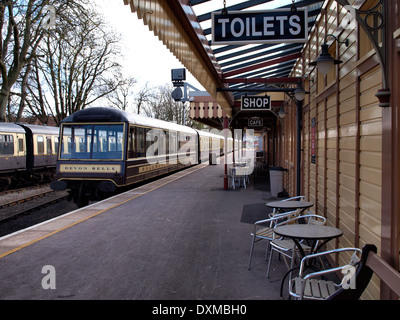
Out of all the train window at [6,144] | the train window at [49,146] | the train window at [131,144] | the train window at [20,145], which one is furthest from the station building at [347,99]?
the train window at [49,146]

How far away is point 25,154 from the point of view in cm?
1581

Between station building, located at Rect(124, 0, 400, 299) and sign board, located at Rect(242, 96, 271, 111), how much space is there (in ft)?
5.50

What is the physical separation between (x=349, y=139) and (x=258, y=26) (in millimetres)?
1853

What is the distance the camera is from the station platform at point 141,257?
12.7ft

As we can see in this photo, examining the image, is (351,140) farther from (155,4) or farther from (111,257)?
(111,257)

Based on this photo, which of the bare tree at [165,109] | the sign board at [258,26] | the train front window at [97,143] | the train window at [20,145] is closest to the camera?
the sign board at [258,26]

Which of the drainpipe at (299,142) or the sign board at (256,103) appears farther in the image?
the sign board at (256,103)

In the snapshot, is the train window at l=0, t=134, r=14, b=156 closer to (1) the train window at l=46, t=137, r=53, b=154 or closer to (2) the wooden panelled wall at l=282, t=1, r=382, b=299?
(1) the train window at l=46, t=137, r=53, b=154

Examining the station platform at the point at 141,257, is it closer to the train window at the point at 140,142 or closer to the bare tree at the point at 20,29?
the train window at the point at 140,142

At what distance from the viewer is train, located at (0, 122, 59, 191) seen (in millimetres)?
14656

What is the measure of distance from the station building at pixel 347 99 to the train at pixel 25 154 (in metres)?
10.9

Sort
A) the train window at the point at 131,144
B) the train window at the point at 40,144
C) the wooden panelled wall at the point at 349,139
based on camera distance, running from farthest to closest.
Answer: the train window at the point at 40,144
the train window at the point at 131,144
the wooden panelled wall at the point at 349,139

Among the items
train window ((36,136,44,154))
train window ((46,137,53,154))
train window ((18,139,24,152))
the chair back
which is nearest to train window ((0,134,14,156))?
train window ((18,139,24,152))
